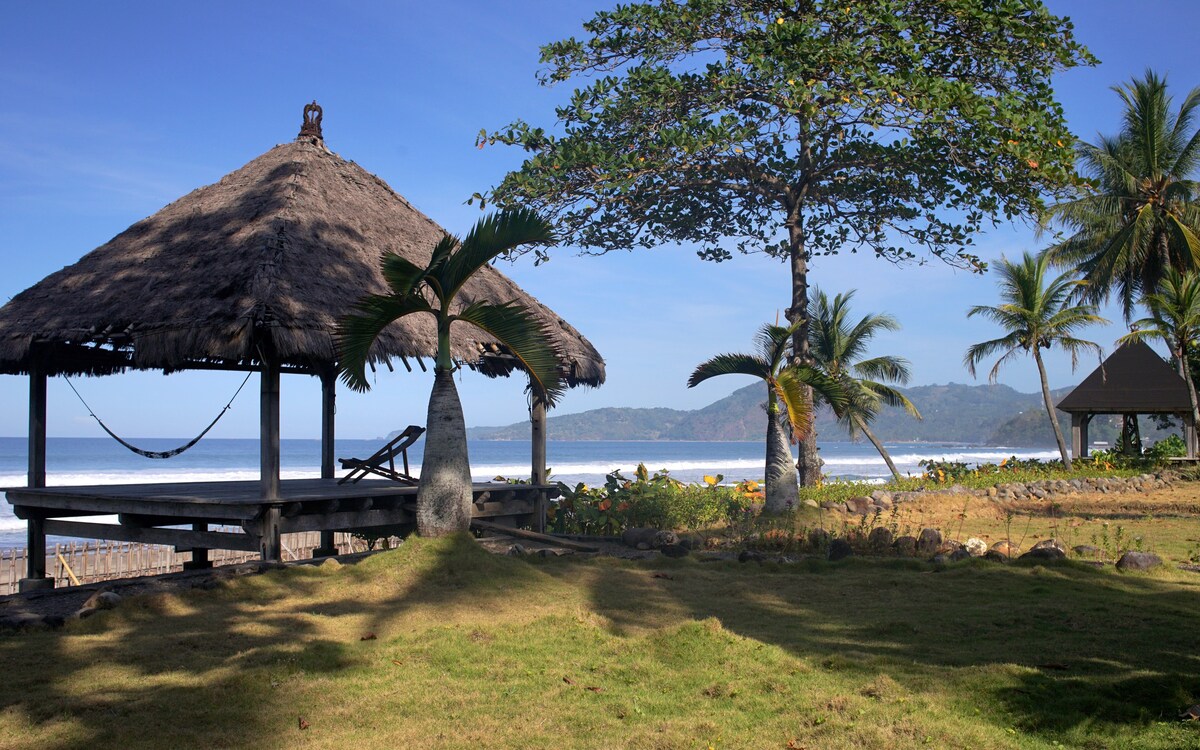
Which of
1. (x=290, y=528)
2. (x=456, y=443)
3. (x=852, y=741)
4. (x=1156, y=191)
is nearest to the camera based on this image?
(x=852, y=741)

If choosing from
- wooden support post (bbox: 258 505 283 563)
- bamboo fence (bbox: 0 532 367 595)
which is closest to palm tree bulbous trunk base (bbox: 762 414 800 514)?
wooden support post (bbox: 258 505 283 563)

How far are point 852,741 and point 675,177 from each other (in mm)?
12119

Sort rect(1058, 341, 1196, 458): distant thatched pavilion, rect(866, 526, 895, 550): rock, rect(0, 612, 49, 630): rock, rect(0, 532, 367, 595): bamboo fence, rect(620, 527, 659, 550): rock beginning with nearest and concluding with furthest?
rect(0, 612, 49, 630): rock → rect(866, 526, 895, 550): rock → rect(620, 527, 659, 550): rock → rect(0, 532, 367, 595): bamboo fence → rect(1058, 341, 1196, 458): distant thatched pavilion

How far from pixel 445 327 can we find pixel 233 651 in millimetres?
3536

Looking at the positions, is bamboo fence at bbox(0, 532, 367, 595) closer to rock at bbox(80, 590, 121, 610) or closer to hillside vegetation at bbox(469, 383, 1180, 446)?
rock at bbox(80, 590, 121, 610)

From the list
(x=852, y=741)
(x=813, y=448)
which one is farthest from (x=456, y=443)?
(x=813, y=448)

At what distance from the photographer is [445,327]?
27.0 ft

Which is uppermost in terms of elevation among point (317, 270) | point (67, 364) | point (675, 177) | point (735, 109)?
point (735, 109)

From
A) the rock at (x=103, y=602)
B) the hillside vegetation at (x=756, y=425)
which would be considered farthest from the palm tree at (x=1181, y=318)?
the hillside vegetation at (x=756, y=425)

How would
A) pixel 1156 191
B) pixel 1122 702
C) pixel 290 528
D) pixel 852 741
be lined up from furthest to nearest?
pixel 1156 191, pixel 290 528, pixel 1122 702, pixel 852 741

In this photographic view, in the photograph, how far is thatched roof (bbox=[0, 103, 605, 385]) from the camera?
8469 mm

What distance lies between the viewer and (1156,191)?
2434cm

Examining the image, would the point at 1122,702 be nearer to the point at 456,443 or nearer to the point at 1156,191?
the point at 456,443

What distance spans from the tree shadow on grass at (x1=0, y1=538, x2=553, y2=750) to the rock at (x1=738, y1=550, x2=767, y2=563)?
7.09 ft
